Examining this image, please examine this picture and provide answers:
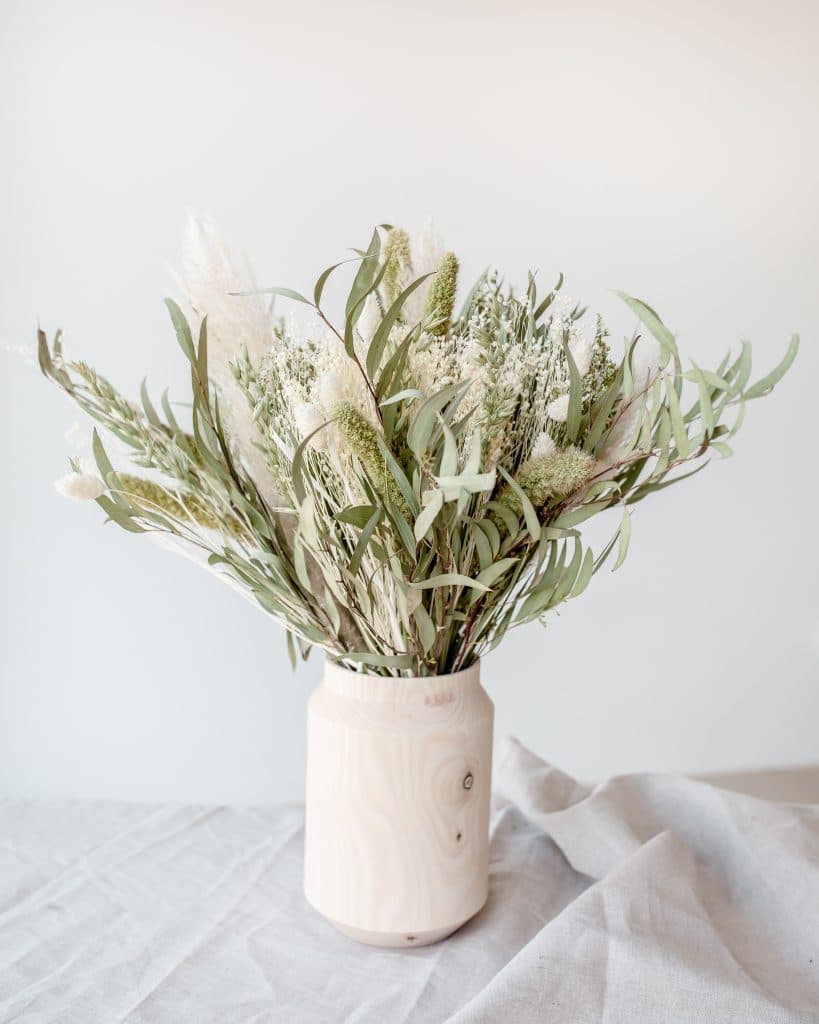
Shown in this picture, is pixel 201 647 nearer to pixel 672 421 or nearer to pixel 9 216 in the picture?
pixel 9 216

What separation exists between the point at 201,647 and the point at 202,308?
612 millimetres

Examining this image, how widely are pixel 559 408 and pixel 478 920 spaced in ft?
1.37

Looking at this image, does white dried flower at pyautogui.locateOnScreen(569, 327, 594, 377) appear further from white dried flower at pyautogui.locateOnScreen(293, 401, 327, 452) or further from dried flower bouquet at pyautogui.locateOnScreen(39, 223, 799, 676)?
white dried flower at pyautogui.locateOnScreen(293, 401, 327, 452)

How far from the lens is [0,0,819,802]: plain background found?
3.50ft

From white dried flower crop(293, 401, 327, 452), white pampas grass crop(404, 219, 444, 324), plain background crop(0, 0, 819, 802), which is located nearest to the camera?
white dried flower crop(293, 401, 327, 452)

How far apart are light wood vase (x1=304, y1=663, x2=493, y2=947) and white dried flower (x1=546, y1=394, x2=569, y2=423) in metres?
0.21

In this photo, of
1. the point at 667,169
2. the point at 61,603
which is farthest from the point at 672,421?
the point at 61,603

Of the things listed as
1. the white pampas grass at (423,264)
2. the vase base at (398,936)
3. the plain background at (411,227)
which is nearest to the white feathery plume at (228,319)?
the white pampas grass at (423,264)

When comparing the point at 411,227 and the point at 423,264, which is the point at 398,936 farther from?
the point at 411,227

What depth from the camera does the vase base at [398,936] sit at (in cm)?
68

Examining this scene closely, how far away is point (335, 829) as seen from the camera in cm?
68

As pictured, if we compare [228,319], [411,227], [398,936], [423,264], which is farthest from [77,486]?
[411,227]

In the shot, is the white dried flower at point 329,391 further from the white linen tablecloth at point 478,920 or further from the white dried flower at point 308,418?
the white linen tablecloth at point 478,920

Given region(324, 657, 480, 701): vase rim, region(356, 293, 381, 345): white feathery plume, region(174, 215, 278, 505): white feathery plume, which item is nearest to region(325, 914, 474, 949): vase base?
region(324, 657, 480, 701): vase rim
